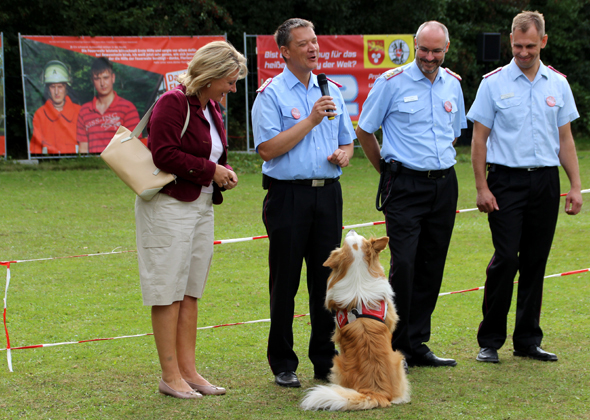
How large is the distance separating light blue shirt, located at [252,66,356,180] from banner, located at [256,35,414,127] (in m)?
13.4

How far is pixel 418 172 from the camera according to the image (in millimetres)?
4266

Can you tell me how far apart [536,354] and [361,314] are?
5.01 ft

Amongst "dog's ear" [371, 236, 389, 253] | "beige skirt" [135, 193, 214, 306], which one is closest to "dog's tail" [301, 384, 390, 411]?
"dog's ear" [371, 236, 389, 253]

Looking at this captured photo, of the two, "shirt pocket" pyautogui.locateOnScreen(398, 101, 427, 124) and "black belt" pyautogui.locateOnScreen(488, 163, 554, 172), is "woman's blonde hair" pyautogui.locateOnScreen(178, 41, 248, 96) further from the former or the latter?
"black belt" pyautogui.locateOnScreen(488, 163, 554, 172)

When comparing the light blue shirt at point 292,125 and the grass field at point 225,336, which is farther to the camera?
the light blue shirt at point 292,125

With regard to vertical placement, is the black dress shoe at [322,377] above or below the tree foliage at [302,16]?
below

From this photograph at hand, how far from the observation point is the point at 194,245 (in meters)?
3.83

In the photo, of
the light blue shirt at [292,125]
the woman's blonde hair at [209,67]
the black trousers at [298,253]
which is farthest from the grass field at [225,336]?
the woman's blonde hair at [209,67]

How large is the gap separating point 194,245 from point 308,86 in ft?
4.08

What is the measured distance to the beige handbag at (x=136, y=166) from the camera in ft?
11.8

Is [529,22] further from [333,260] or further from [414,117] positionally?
[333,260]

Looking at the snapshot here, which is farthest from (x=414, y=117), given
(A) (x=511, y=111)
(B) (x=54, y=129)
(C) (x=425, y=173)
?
(B) (x=54, y=129)

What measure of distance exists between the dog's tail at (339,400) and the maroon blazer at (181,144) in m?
1.30

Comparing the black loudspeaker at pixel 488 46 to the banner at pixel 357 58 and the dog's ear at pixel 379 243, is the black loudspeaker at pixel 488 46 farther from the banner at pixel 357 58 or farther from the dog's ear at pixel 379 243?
the dog's ear at pixel 379 243
